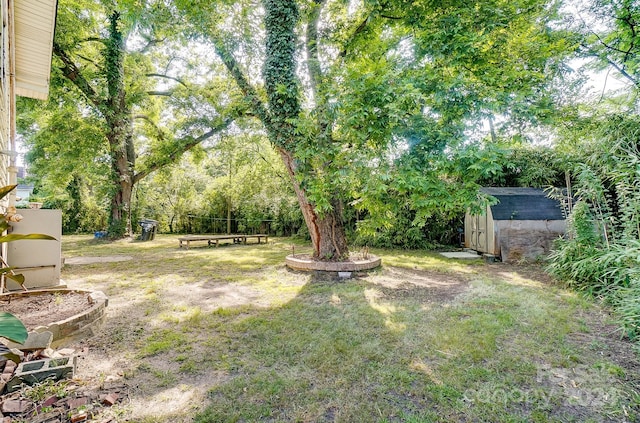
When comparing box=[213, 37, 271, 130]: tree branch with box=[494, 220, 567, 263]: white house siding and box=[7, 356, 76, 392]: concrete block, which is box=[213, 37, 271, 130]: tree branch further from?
box=[494, 220, 567, 263]: white house siding

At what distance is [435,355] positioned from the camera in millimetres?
2715

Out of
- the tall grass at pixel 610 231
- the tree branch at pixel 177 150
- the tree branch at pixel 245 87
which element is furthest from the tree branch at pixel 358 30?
the tree branch at pixel 177 150

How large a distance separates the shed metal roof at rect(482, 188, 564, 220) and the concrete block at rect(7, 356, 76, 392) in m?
8.44

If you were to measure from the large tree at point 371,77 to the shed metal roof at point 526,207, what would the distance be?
9.11 ft

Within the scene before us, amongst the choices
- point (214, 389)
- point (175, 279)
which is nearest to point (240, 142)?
point (175, 279)

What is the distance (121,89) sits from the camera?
11.2 meters

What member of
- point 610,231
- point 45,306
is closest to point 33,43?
point 45,306

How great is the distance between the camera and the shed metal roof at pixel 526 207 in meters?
7.61

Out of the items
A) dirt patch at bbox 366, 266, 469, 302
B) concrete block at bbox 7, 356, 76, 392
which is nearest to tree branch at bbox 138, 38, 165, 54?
dirt patch at bbox 366, 266, 469, 302

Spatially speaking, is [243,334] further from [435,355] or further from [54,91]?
[54,91]

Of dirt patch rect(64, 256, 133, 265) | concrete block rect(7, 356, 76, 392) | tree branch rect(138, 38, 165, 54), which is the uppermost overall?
tree branch rect(138, 38, 165, 54)

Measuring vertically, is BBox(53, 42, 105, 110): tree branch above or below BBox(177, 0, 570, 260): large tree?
above

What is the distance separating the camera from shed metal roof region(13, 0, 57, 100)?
12.9 ft

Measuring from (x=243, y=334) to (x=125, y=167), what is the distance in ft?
39.1
